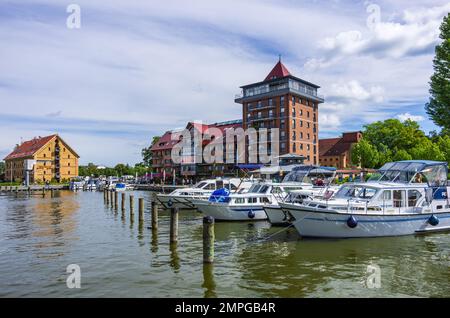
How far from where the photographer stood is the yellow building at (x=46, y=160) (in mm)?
116438

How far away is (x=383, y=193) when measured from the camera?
22.1 m

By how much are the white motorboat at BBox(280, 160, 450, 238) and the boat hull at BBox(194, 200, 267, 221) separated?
275 inches

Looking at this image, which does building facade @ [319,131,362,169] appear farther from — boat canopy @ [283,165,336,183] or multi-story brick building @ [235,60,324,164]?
boat canopy @ [283,165,336,183]

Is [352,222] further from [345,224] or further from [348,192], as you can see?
[348,192]

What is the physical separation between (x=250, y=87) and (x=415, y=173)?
68.2 meters

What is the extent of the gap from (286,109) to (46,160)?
77697mm

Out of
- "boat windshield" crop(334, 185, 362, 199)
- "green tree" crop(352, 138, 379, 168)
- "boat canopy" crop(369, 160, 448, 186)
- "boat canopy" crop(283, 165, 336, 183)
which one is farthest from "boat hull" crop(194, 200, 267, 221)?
"green tree" crop(352, 138, 379, 168)

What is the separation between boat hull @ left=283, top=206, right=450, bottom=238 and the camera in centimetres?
2095

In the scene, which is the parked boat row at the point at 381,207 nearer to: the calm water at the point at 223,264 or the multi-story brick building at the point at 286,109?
the calm water at the point at 223,264

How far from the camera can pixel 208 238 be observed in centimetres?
A: 1572

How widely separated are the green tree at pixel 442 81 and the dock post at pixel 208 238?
130 ft

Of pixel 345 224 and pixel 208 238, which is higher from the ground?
pixel 208 238

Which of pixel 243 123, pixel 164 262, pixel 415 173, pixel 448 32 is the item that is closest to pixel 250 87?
pixel 243 123

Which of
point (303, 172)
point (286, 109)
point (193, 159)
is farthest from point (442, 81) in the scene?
point (193, 159)
